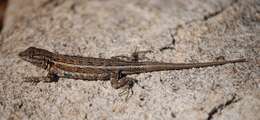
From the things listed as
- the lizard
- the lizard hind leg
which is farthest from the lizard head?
the lizard hind leg

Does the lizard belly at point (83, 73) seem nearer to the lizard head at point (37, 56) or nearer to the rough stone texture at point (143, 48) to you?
the rough stone texture at point (143, 48)

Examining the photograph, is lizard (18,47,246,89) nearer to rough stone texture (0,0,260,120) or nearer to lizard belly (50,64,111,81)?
lizard belly (50,64,111,81)

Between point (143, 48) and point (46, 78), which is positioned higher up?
point (143, 48)

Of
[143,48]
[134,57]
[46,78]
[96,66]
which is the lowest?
[46,78]

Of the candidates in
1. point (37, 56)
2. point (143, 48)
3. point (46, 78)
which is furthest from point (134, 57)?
point (37, 56)

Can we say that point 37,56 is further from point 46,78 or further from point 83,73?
point 83,73

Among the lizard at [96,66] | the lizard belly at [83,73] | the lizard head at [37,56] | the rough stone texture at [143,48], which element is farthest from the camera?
the lizard head at [37,56]

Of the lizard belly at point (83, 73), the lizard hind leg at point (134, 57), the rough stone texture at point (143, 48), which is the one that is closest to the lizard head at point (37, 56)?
the rough stone texture at point (143, 48)
